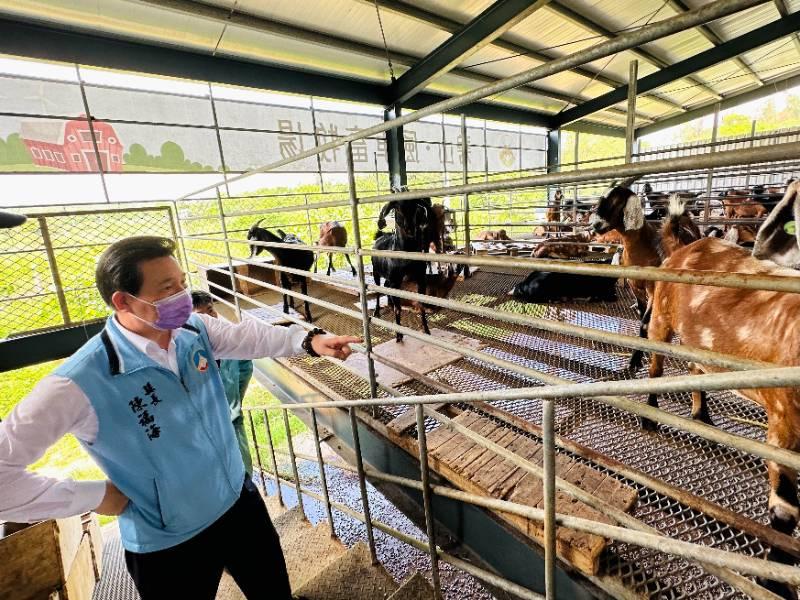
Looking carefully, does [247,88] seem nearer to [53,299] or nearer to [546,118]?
[53,299]

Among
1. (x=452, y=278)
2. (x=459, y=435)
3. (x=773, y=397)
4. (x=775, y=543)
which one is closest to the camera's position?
(x=775, y=543)

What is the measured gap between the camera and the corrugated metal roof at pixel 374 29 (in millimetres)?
5996

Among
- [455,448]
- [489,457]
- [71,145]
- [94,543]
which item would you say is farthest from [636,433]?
[71,145]

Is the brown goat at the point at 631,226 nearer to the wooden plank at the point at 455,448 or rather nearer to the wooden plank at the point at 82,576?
the wooden plank at the point at 455,448

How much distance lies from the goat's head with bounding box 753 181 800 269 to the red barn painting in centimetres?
957

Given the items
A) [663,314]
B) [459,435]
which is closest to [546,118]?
[663,314]

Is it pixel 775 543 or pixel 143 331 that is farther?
pixel 143 331

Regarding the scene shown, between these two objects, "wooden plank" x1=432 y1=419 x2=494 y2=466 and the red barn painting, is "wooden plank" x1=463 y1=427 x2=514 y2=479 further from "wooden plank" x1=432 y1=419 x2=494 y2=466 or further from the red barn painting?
the red barn painting

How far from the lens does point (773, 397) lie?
1464 millimetres

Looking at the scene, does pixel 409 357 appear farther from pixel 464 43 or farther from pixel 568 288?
pixel 464 43

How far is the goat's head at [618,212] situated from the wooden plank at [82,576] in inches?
213

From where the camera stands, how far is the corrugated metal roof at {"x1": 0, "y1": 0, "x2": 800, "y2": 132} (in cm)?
600

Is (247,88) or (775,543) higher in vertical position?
(247,88)

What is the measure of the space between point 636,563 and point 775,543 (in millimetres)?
468
